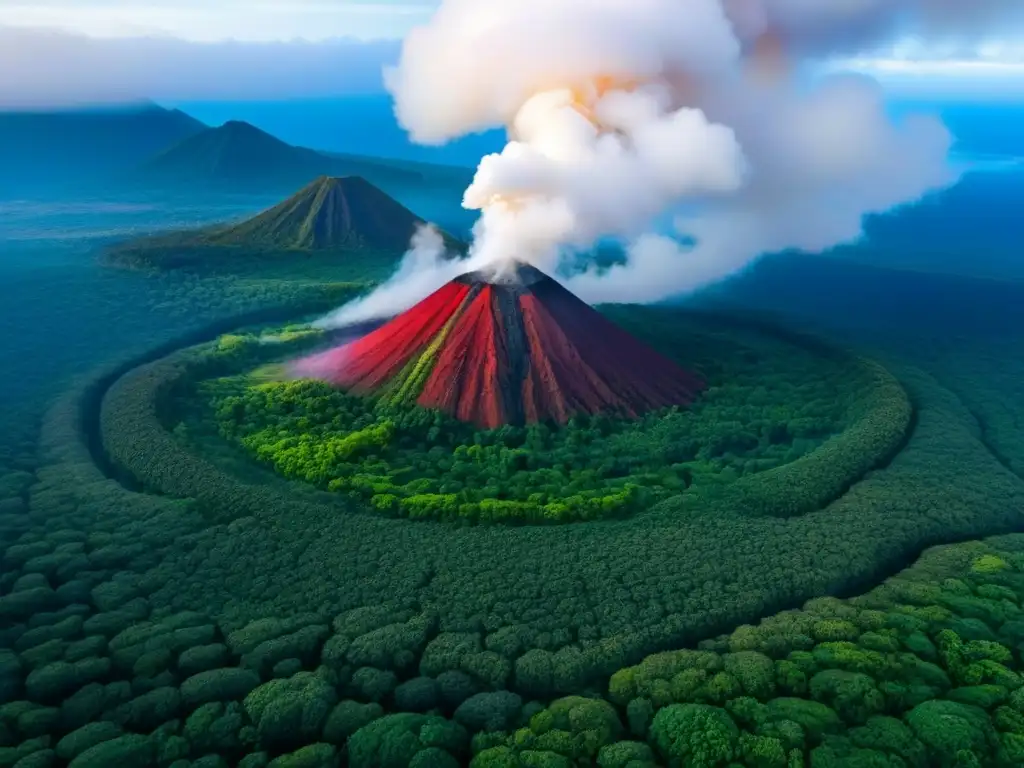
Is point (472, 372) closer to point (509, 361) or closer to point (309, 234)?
point (509, 361)

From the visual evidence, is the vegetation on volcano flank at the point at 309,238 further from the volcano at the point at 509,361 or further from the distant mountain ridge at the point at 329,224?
the volcano at the point at 509,361

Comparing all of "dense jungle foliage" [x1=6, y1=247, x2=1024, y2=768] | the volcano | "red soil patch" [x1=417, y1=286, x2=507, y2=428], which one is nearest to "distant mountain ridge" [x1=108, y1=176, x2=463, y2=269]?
the volcano

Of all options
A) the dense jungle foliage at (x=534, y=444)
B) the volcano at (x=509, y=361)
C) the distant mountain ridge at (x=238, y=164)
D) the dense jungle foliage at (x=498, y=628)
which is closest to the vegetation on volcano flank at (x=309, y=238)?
the volcano at (x=509, y=361)

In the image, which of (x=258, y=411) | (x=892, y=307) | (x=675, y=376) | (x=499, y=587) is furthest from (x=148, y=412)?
(x=892, y=307)

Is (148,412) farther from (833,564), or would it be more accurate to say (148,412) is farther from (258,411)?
(833,564)

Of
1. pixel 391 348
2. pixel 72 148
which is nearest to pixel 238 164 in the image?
pixel 72 148
